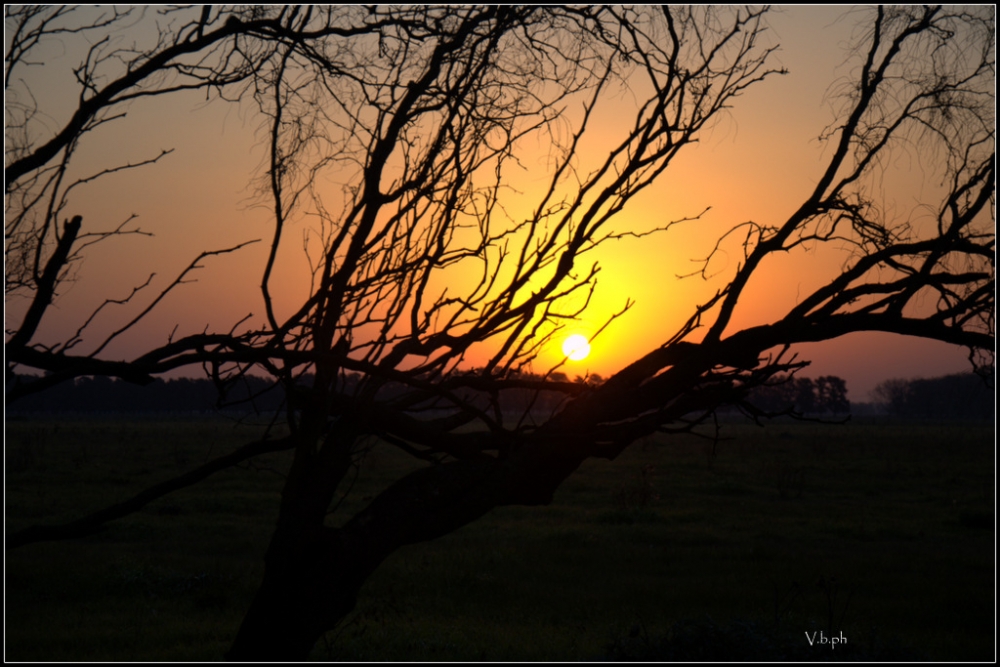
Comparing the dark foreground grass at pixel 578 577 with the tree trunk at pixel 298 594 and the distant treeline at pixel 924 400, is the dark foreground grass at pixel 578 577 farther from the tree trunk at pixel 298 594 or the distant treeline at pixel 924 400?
the distant treeline at pixel 924 400

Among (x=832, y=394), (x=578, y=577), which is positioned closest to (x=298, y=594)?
(x=578, y=577)

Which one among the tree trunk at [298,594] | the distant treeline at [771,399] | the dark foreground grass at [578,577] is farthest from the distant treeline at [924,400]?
the tree trunk at [298,594]

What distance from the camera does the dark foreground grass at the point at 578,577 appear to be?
8.57 metres

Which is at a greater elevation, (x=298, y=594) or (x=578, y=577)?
(x=298, y=594)

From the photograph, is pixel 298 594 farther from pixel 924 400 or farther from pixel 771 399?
pixel 924 400

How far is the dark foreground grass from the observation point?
337 inches

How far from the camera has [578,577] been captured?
12.9 metres

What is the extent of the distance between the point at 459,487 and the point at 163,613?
8.77 metres

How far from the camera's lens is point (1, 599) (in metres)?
2.65

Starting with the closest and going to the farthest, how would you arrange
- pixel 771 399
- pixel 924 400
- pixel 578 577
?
pixel 578 577 < pixel 771 399 < pixel 924 400

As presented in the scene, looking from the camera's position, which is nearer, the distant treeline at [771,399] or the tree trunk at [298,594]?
the tree trunk at [298,594]

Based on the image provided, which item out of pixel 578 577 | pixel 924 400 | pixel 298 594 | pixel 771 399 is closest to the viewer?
pixel 298 594

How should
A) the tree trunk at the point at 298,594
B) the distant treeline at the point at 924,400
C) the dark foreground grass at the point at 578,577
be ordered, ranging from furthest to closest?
the distant treeline at the point at 924,400 → the dark foreground grass at the point at 578,577 → the tree trunk at the point at 298,594

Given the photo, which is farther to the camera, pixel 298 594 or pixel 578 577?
pixel 578 577
